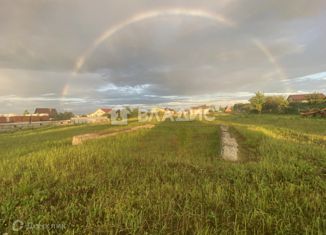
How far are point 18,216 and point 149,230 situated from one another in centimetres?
210

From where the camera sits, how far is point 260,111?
51906 millimetres

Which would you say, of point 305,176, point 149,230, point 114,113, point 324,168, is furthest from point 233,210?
point 114,113

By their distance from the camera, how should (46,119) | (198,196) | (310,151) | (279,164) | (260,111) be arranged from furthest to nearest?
(46,119), (260,111), (310,151), (279,164), (198,196)

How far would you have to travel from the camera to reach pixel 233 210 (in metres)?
3.22

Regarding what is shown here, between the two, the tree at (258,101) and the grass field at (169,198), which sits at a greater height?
the tree at (258,101)

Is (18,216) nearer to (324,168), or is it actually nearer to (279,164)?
(279,164)

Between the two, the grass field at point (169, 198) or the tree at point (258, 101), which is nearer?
the grass field at point (169, 198)

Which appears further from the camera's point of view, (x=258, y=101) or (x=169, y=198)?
(x=258, y=101)

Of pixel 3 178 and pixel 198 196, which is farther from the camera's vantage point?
pixel 3 178

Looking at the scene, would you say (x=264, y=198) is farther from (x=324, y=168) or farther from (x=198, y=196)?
(x=324, y=168)

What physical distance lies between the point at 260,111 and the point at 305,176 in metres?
52.3

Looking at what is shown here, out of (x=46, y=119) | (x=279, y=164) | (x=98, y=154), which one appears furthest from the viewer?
(x=46, y=119)

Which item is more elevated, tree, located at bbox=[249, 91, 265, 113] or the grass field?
tree, located at bbox=[249, 91, 265, 113]

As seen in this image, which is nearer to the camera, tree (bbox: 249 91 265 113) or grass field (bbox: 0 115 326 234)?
grass field (bbox: 0 115 326 234)
